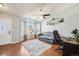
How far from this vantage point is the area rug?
2.28 metres

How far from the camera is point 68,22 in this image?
7.29 ft

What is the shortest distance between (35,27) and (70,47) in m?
0.81

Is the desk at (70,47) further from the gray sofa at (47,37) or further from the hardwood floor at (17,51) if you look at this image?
the gray sofa at (47,37)

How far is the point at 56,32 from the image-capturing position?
227 centimetres

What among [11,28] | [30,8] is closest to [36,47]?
[11,28]

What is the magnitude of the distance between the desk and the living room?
0.15ft

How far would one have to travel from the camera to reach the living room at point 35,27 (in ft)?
7.31

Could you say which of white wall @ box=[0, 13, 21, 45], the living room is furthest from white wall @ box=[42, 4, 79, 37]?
white wall @ box=[0, 13, 21, 45]

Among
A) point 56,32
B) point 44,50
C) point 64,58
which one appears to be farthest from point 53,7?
point 64,58

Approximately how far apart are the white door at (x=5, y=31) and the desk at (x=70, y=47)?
1109mm

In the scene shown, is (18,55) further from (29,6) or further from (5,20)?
(29,6)

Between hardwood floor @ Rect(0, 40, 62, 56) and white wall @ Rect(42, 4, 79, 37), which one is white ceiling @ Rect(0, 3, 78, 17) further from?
hardwood floor @ Rect(0, 40, 62, 56)

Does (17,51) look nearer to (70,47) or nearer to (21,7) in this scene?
(21,7)

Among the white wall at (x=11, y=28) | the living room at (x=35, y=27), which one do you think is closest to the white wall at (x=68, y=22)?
the living room at (x=35, y=27)
